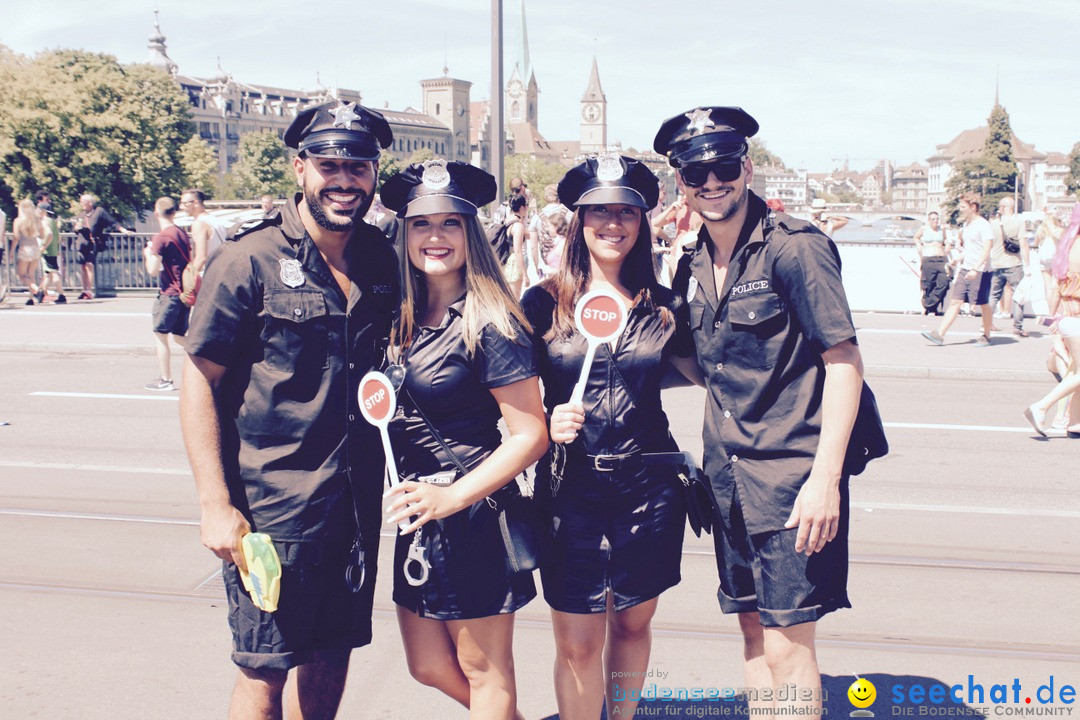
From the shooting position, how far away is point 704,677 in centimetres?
401

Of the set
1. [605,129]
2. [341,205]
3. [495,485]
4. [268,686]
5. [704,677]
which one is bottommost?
[704,677]

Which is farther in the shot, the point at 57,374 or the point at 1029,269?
the point at 1029,269

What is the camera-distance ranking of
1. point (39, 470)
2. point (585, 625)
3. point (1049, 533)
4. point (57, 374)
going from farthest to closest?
1. point (57, 374)
2. point (39, 470)
3. point (1049, 533)
4. point (585, 625)

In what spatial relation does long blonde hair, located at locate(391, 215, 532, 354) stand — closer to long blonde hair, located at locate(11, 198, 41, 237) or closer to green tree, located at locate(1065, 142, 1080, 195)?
long blonde hair, located at locate(11, 198, 41, 237)

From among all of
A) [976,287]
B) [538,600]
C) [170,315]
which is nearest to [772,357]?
[538,600]

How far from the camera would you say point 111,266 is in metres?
Answer: 19.5

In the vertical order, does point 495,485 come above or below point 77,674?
above

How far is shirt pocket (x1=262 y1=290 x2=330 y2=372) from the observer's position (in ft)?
9.43

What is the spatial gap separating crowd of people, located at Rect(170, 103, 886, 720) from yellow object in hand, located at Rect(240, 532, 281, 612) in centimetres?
5

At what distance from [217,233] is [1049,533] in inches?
305

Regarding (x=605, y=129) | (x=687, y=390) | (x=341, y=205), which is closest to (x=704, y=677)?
(x=341, y=205)

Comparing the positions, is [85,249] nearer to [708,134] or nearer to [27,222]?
[27,222]

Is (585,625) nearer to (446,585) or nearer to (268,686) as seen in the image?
(446,585)

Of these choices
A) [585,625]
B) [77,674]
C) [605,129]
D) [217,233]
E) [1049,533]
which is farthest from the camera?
[605,129]
